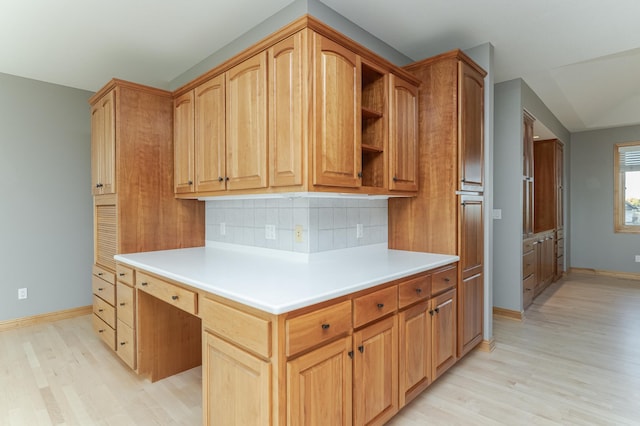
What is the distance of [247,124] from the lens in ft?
6.86

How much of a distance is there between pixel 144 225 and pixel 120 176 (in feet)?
1.37

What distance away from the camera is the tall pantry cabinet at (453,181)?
246 cm

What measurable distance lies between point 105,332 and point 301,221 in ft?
6.34

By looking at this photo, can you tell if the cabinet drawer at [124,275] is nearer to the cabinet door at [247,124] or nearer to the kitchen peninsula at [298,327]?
the kitchen peninsula at [298,327]

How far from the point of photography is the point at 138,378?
241cm

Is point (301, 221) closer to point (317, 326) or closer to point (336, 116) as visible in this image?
point (336, 116)

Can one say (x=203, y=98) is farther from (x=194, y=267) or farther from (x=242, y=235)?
(x=194, y=267)

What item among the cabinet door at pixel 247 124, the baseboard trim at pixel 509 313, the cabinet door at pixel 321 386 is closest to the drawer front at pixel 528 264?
the baseboard trim at pixel 509 313

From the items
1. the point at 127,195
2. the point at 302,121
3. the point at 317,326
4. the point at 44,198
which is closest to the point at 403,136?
the point at 302,121

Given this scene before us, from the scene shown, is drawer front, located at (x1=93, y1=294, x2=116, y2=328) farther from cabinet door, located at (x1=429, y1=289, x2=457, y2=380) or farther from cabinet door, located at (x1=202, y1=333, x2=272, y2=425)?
cabinet door, located at (x1=429, y1=289, x2=457, y2=380)

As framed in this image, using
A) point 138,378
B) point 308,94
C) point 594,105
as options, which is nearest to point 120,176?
point 138,378

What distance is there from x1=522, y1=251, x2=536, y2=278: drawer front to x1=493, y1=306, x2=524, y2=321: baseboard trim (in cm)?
53

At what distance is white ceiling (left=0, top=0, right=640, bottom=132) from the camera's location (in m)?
2.29

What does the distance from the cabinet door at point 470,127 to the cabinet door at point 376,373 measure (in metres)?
1.30
